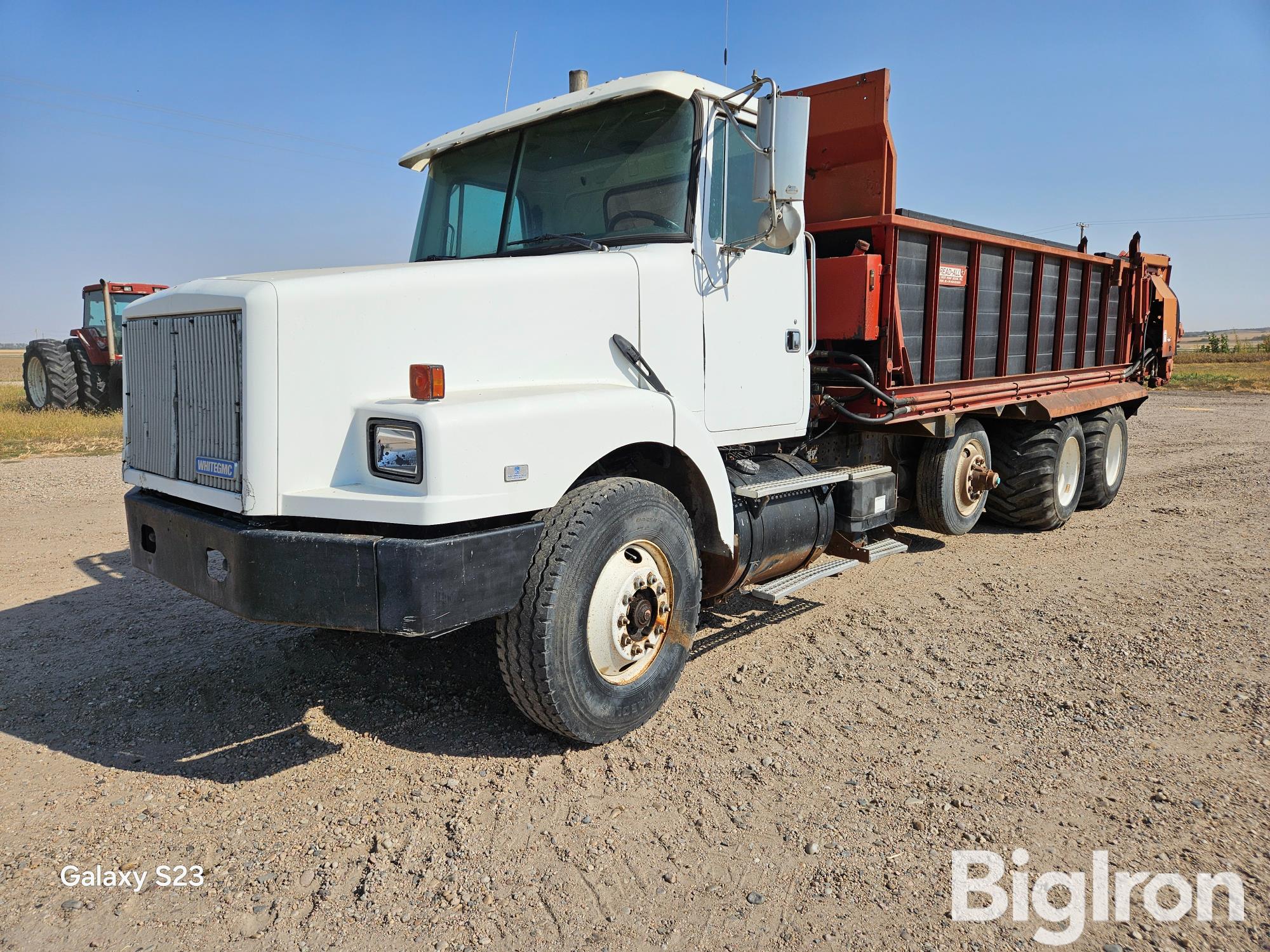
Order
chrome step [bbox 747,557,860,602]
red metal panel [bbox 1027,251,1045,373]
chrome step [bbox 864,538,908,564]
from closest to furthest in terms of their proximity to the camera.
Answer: chrome step [bbox 747,557,860,602], chrome step [bbox 864,538,908,564], red metal panel [bbox 1027,251,1045,373]

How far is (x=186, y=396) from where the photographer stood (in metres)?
3.46

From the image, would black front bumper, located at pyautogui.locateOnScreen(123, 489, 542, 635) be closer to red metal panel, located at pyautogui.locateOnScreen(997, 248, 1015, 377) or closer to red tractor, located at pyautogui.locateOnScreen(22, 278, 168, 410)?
red metal panel, located at pyautogui.locateOnScreen(997, 248, 1015, 377)

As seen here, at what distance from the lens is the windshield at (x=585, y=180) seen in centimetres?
423

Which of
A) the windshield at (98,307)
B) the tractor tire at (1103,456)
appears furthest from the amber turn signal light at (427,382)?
the windshield at (98,307)

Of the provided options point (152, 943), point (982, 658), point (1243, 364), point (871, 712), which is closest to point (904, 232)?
point (982, 658)

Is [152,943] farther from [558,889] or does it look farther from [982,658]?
[982,658]

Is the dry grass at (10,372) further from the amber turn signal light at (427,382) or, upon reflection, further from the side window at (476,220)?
the amber turn signal light at (427,382)

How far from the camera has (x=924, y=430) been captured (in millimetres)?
6391

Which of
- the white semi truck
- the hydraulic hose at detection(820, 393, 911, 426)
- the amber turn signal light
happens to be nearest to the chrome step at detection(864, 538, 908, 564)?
the white semi truck

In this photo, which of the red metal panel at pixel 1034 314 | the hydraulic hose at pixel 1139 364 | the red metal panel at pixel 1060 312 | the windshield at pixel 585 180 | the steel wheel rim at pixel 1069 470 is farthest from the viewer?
the hydraulic hose at pixel 1139 364

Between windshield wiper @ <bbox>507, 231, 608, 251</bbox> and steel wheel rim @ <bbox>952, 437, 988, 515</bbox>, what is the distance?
13.7ft

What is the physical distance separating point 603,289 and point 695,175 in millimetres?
856

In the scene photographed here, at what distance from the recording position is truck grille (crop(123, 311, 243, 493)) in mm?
3178

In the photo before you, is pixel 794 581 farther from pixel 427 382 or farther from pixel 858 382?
pixel 427 382
